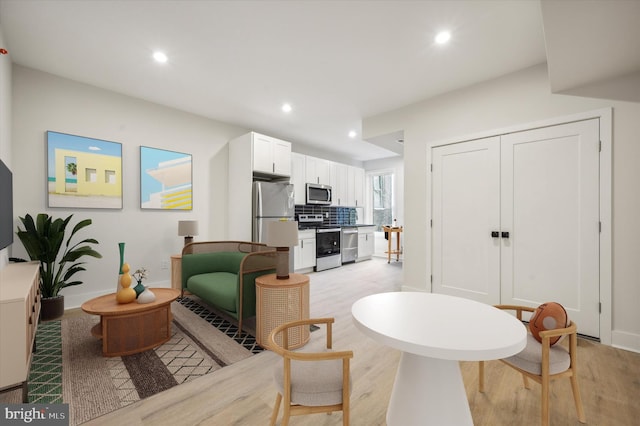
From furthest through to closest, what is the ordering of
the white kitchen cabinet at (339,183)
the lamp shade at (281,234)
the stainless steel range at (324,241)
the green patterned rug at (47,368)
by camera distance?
the white kitchen cabinet at (339,183) < the stainless steel range at (324,241) < the lamp shade at (281,234) < the green patterned rug at (47,368)

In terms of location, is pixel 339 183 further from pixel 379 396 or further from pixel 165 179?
pixel 379 396

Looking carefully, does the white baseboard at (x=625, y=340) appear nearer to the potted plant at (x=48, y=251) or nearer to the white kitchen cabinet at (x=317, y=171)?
the white kitchen cabinet at (x=317, y=171)

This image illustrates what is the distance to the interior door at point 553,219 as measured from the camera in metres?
2.52

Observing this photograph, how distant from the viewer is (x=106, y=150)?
345cm

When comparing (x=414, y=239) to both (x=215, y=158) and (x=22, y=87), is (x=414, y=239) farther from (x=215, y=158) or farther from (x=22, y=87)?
(x=22, y=87)

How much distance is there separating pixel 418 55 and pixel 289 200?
2938 mm

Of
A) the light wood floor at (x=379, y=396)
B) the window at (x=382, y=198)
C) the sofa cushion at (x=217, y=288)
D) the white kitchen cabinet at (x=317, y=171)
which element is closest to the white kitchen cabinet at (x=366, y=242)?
the window at (x=382, y=198)

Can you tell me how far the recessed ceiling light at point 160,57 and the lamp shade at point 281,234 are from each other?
79.8 inches

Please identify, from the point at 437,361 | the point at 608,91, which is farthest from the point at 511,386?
the point at 608,91

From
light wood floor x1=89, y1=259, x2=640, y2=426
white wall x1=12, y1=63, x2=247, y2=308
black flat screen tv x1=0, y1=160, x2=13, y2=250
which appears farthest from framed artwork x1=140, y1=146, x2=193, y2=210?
light wood floor x1=89, y1=259, x2=640, y2=426

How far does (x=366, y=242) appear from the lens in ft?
22.5

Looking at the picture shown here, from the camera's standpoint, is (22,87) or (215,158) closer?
(22,87)

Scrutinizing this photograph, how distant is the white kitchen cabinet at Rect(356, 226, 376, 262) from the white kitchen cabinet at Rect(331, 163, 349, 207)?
33.8 inches

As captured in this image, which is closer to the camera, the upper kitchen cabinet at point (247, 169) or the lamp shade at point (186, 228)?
the lamp shade at point (186, 228)
